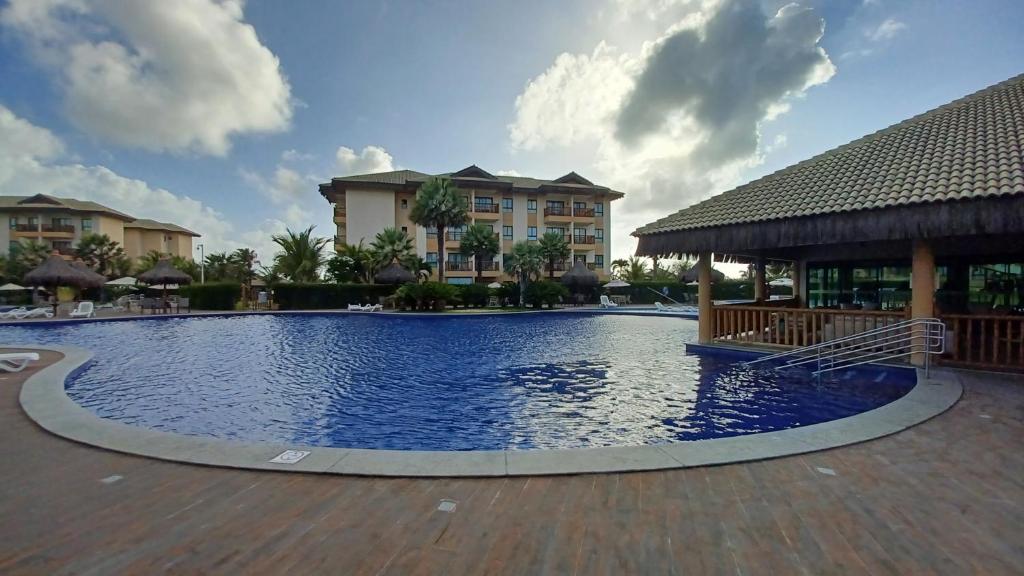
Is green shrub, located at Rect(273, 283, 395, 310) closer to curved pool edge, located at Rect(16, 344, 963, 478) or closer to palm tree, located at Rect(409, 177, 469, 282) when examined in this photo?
palm tree, located at Rect(409, 177, 469, 282)

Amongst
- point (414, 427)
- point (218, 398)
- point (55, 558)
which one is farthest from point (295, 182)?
point (55, 558)

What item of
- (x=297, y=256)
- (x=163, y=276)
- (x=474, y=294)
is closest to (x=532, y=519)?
(x=474, y=294)

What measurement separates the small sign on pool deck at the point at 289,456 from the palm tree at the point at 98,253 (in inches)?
2235

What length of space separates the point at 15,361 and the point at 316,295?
22.5 meters

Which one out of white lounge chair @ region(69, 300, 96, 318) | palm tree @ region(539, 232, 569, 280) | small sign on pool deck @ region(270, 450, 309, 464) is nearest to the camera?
small sign on pool deck @ region(270, 450, 309, 464)

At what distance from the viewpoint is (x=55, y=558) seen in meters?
2.76

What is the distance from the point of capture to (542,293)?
30812mm

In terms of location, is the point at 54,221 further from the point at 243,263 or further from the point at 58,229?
the point at 243,263

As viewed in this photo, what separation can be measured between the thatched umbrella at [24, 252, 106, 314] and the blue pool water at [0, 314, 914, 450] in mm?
16516

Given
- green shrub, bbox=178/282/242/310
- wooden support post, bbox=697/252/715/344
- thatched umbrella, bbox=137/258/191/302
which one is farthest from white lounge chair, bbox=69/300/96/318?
wooden support post, bbox=697/252/715/344

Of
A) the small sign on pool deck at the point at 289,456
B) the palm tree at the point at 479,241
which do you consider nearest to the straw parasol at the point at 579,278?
the palm tree at the point at 479,241

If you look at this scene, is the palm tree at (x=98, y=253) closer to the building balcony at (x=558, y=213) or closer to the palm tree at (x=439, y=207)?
the palm tree at (x=439, y=207)

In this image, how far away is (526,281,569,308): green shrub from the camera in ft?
101

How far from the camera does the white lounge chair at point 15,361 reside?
29.8 feet
